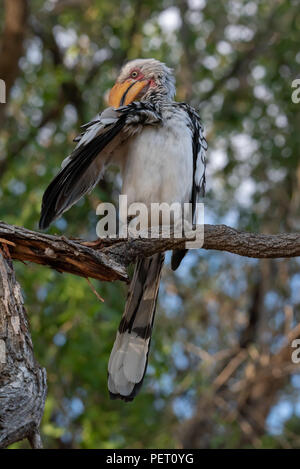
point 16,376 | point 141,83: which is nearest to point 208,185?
point 141,83

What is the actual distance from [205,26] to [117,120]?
17.4 ft

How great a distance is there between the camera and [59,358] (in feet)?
21.4

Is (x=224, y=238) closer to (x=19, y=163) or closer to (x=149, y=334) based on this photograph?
(x=149, y=334)

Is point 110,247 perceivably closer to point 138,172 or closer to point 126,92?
point 138,172

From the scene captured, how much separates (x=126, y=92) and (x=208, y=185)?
3397 millimetres

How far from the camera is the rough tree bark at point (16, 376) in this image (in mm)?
2467

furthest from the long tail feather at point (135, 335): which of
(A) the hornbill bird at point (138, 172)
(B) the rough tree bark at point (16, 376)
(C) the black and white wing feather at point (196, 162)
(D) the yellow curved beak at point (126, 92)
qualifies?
(D) the yellow curved beak at point (126, 92)

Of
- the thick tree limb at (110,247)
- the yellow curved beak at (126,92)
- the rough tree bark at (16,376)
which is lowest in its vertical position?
the rough tree bark at (16,376)

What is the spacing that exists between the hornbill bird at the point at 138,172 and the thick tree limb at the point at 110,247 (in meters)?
0.41

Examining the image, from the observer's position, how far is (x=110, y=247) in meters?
3.06

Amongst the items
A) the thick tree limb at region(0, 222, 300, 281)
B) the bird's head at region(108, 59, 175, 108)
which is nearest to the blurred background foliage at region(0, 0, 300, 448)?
the bird's head at region(108, 59, 175, 108)

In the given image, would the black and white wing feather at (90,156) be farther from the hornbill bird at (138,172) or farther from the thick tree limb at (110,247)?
the thick tree limb at (110,247)

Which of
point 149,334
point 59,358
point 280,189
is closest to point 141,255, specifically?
point 149,334

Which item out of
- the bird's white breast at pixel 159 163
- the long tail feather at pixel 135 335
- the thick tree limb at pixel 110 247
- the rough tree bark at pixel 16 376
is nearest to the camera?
the rough tree bark at pixel 16 376
